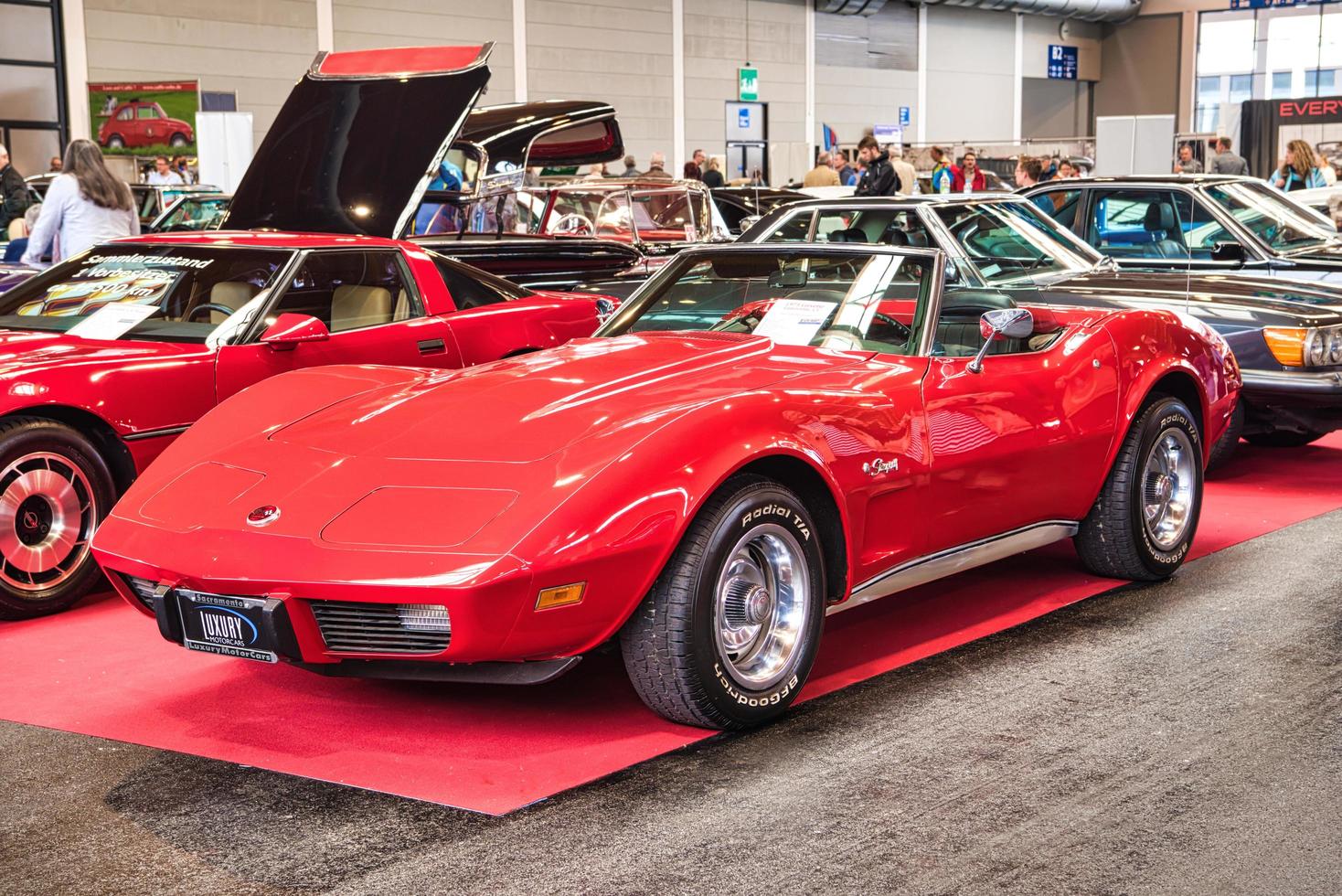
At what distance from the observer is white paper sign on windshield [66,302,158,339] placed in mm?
5988

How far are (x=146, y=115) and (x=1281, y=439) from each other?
56.5 ft

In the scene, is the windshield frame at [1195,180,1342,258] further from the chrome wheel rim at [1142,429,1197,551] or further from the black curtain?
the black curtain

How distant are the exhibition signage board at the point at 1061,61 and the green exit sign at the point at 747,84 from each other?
13906 mm

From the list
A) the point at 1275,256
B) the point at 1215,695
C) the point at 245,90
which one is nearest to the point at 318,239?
the point at 1215,695

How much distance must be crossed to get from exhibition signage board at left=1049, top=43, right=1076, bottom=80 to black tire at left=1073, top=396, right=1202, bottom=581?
40.8 meters

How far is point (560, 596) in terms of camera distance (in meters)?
3.56

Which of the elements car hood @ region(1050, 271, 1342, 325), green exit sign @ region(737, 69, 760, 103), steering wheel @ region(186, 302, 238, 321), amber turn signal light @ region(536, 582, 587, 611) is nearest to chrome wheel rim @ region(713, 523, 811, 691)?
amber turn signal light @ region(536, 582, 587, 611)

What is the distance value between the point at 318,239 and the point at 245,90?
19298mm

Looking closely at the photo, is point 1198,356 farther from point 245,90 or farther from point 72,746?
point 245,90

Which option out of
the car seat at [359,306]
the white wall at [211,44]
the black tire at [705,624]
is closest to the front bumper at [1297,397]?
the car seat at [359,306]

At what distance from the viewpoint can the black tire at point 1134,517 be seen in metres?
5.45

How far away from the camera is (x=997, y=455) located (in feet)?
15.6

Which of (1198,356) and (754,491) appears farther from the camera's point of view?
(1198,356)

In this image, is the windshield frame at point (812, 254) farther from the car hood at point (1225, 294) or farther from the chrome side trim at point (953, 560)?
the car hood at point (1225, 294)
